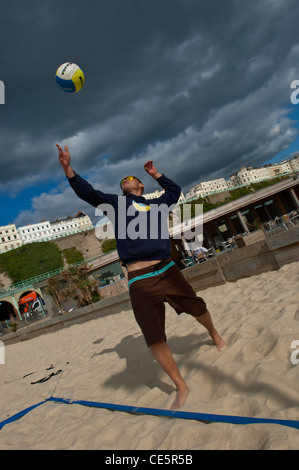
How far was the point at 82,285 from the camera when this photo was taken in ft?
42.0

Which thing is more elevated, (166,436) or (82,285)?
(82,285)

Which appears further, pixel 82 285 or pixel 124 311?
pixel 82 285

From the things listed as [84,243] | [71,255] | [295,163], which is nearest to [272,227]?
[71,255]

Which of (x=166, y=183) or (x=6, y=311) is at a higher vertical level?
(x=6, y=311)

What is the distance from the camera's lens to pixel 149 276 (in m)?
2.23

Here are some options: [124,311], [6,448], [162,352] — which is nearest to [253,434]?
[162,352]

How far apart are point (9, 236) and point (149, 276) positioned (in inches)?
3716

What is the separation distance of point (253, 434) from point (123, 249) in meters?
1.49

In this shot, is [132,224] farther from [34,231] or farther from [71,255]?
[34,231]

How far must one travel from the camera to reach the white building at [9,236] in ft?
272

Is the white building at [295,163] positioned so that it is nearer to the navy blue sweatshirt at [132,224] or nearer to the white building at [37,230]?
the white building at [37,230]

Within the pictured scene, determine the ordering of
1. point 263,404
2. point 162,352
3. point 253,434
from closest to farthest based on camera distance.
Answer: point 253,434
point 263,404
point 162,352

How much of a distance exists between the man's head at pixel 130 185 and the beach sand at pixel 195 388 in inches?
67.1
